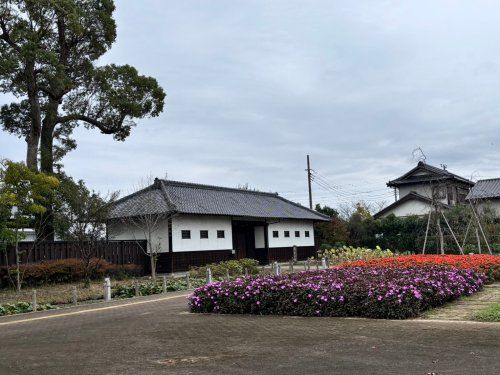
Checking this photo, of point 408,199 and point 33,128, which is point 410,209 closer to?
point 408,199

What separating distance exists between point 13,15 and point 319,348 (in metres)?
22.6

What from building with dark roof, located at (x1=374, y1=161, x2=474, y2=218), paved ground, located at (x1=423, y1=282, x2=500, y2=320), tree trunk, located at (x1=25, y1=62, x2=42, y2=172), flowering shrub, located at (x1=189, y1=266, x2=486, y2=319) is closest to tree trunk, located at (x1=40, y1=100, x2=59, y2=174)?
tree trunk, located at (x1=25, y1=62, x2=42, y2=172)

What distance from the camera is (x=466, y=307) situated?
34.8ft

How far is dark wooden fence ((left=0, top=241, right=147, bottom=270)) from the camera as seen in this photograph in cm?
2158

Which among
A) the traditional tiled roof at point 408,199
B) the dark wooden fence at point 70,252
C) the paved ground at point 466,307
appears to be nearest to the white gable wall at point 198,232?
the dark wooden fence at point 70,252

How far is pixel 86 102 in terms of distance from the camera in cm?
2888

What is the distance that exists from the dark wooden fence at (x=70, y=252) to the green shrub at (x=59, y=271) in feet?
1.95

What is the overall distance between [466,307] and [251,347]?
524 cm

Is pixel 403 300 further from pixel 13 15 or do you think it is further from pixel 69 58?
pixel 69 58

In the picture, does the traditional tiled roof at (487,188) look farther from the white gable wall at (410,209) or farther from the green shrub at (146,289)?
the green shrub at (146,289)

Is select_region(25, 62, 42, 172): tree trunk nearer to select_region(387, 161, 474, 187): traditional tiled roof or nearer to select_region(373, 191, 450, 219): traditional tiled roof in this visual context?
select_region(373, 191, 450, 219): traditional tiled roof

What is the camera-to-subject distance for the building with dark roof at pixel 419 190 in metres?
43.7

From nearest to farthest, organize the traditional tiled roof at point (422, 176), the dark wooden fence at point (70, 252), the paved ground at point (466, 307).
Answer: the paved ground at point (466, 307), the dark wooden fence at point (70, 252), the traditional tiled roof at point (422, 176)

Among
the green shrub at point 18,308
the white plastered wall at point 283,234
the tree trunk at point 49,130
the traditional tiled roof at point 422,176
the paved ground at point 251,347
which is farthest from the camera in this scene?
the traditional tiled roof at point 422,176
